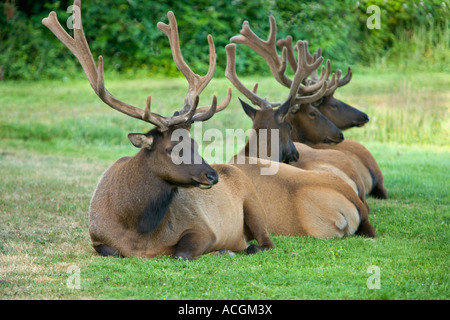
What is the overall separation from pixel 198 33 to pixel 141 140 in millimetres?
16550

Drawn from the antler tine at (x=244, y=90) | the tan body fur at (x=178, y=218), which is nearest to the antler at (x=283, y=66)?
the antler tine at (x=244, y=90)

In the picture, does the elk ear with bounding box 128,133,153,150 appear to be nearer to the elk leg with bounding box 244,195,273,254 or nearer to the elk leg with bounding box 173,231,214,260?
the elk leg with bounding box 173,231,214,260

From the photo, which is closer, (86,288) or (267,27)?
(86,288)

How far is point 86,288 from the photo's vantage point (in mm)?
5457

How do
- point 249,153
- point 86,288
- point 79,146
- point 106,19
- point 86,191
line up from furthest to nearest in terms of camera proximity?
point 106,19, point 79,146, point 86,191, point 249,153, point 86,288

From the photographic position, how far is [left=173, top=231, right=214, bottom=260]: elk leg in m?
6.45

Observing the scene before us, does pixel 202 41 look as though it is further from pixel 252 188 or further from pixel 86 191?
pixel 252 188

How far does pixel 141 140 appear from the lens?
6.54 meters

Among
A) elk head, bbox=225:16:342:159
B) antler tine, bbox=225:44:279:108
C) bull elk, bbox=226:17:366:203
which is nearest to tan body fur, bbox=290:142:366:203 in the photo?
bull elk, bbox=226:17:366:203

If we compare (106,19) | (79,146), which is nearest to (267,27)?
(106,19)

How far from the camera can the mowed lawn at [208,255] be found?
554 centimetres
